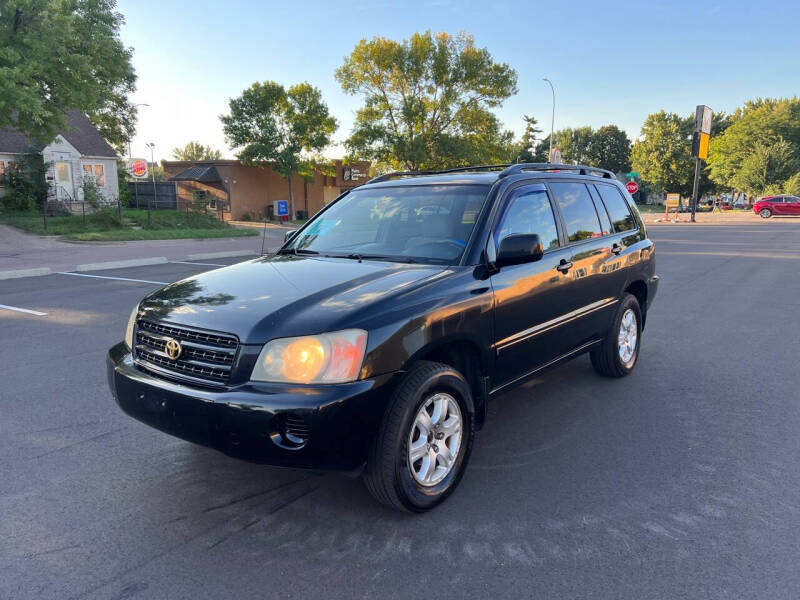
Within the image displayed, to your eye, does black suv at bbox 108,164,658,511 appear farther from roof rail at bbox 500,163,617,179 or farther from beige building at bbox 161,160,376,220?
beige building at bbox 161,160,376,220

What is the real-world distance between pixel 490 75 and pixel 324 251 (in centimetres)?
3730

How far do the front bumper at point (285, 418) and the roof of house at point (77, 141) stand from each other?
3238 cm

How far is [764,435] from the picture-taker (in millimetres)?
4215

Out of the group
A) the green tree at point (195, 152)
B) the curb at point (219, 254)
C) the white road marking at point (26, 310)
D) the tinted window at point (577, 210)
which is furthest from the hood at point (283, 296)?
the green tree at point (195, 152)

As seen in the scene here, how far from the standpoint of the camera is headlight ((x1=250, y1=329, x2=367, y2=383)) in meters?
2.71

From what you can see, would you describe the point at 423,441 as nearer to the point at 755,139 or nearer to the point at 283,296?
the point at 283,296

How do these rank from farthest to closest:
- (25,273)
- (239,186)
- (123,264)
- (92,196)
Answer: (239,186) → (92,196) → (123,264) → (25,273)

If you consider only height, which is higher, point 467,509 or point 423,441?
point 423,441

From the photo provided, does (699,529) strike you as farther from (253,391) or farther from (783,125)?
(783,125)

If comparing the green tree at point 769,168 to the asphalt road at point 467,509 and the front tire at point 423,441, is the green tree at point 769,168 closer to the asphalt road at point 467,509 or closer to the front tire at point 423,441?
the asphalt road at point 467,509

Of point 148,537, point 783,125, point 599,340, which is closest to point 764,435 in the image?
point 599,340

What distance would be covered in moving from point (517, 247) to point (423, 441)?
4.10ft

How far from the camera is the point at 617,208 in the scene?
552cm

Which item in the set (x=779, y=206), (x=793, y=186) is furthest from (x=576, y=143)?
(x=779, y=206)
